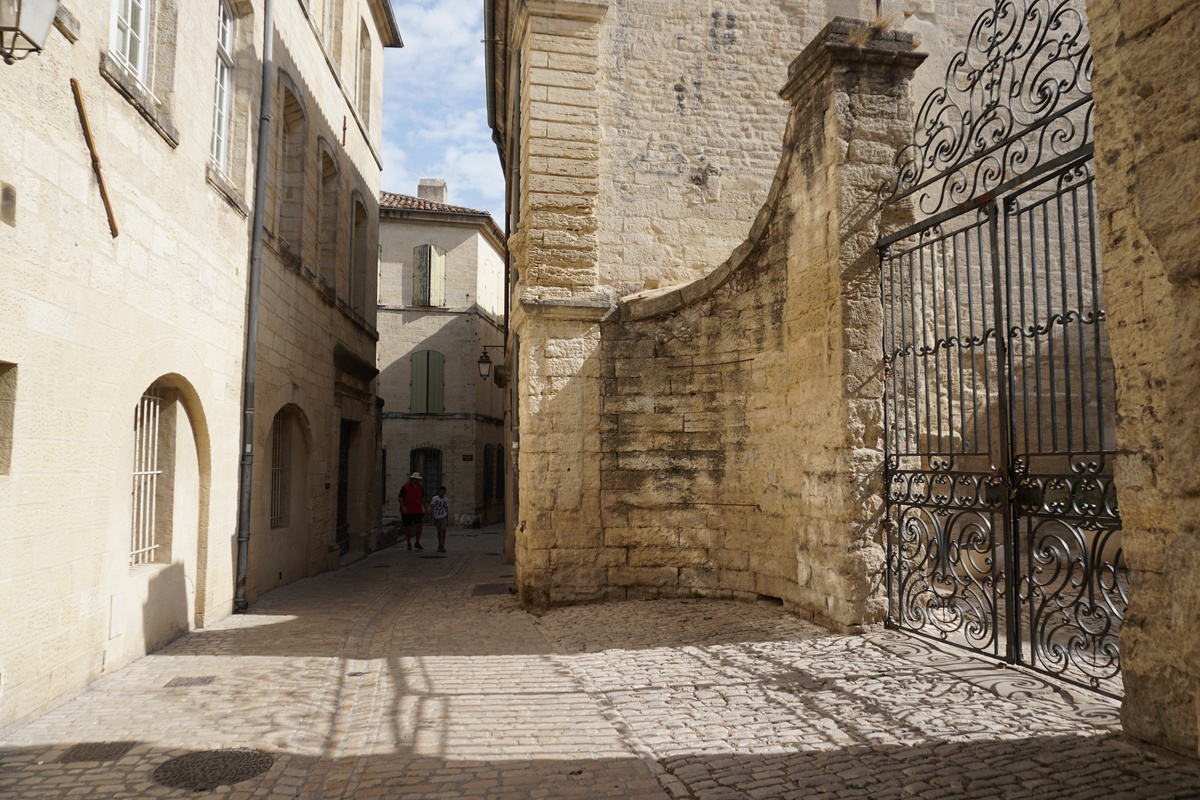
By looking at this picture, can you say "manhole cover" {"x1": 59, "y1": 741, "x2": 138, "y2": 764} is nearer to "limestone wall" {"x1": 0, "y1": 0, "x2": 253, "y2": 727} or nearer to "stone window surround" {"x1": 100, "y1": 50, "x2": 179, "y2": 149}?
"limestone wall" {"x1": 0, "y1": 0, "x2": 253, "y2": 727}

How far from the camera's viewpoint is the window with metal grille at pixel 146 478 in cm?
613

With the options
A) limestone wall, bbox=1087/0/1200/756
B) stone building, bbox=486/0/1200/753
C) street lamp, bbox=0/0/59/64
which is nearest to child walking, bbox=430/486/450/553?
stone building, bbox=486/0/1200/753

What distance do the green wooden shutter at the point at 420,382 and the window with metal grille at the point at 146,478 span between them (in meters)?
16.2

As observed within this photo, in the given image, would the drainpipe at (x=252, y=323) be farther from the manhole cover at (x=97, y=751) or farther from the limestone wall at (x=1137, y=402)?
the limestone wall at (x=1137, y=402)

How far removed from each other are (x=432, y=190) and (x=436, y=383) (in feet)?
23.8

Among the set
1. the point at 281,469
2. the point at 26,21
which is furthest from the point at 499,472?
the point at 26,21

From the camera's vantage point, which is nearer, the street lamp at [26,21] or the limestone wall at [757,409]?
the street lamp at [26,21]

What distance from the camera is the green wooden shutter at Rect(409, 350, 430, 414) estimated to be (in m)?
22.6

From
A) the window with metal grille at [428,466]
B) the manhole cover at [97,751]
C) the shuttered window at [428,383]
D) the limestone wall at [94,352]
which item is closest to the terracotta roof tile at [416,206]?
the shuttered window at [428,383]

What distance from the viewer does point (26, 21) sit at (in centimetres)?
361

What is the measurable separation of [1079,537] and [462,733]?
10.7 feet

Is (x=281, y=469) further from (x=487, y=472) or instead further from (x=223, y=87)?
(x=487, y=472)

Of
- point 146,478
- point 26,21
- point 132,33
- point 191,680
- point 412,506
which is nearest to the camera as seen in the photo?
point 26,21

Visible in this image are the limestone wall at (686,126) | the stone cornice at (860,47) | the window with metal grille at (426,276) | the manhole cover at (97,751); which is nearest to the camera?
the manhole cover at (97,751)
